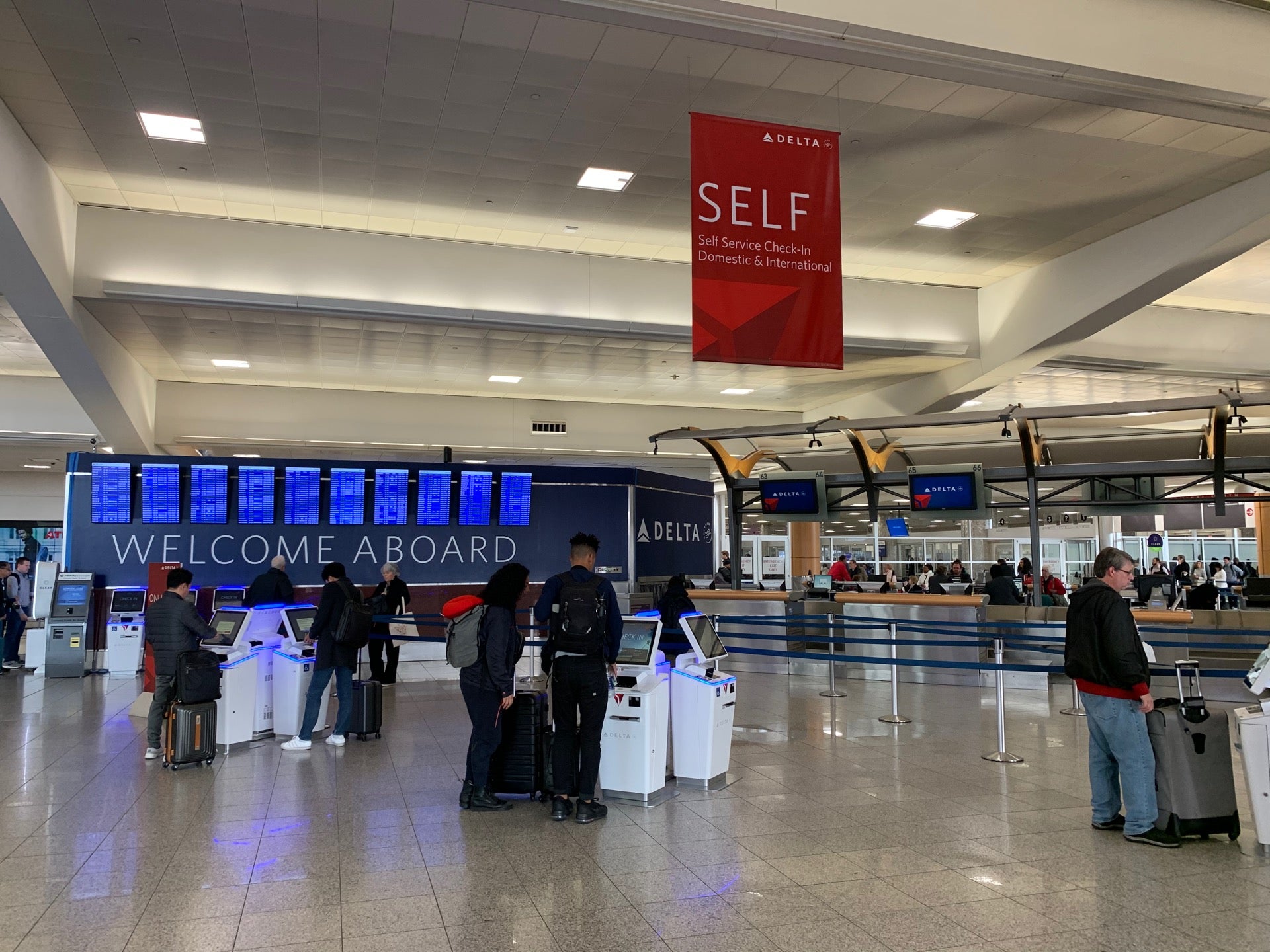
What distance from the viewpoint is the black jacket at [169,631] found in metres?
7.45

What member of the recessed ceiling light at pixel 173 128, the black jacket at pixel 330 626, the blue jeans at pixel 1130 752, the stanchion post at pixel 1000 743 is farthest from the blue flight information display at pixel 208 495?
the blue jeans at pixel 1130 752

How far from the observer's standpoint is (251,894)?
14.7 feet

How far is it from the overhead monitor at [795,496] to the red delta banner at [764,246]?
24.8ft

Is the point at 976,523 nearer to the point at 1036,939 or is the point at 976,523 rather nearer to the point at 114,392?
the point at 114,392

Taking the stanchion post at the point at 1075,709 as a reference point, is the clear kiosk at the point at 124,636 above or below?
above

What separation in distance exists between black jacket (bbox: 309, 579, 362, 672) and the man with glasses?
5.48 metres

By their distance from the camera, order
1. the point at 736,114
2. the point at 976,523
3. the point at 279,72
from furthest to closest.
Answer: the point at 976,523, the point at 736,114, the point at 279,72

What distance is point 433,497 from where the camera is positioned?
14.7m

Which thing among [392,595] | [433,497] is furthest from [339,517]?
[392,595]

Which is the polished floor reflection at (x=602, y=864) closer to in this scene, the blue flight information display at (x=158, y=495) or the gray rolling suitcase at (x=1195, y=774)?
the gray rolling suitcase at (x=1195, y=774)

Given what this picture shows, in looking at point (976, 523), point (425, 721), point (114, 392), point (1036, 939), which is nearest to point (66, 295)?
point (114, 392)

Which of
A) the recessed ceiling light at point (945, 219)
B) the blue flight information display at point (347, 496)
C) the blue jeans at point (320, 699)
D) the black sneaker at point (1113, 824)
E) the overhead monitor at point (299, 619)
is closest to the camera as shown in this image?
the black sneaker at point (1113, 824)

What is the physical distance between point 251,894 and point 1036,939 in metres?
3.49

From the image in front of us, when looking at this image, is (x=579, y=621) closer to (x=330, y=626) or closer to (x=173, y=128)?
(x=330, y=626)
